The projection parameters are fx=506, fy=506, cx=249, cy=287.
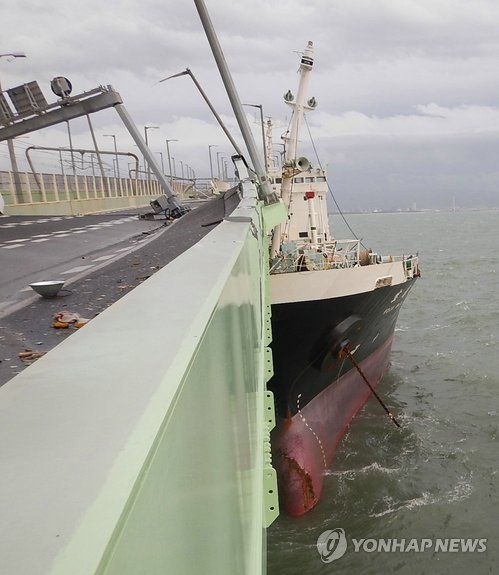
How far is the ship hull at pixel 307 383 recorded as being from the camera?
11.8 m

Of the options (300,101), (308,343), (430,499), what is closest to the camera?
(430,499)

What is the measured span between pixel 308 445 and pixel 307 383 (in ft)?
4.87

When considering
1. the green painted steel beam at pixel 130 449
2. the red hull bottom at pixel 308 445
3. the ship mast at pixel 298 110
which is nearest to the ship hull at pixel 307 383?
the red hull bottom at pixel 308 445

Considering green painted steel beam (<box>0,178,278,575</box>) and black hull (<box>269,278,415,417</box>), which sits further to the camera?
black hull (<box>269,278,415,417</box>)

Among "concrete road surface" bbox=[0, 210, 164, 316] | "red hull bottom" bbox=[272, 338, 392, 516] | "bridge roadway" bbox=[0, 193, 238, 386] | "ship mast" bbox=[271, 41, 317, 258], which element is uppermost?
"ship mast" bbox=[271, 41, 317, 258]

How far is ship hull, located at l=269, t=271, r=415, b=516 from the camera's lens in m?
11.8

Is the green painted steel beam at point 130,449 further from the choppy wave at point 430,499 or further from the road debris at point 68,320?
the choppy wave at point 430,499

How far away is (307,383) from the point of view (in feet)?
40.4

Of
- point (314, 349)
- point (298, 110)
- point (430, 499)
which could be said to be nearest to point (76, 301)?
point (314, 349)

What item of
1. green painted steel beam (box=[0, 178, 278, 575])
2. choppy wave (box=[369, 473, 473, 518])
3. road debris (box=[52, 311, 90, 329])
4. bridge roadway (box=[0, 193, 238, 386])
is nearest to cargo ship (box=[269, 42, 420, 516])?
choppy wave (box=[369, 473, 473, 518])

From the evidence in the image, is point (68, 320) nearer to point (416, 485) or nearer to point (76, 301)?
point (76, 301)

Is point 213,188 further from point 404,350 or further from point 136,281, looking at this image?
point 136,281

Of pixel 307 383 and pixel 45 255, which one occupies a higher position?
pixel 45 255

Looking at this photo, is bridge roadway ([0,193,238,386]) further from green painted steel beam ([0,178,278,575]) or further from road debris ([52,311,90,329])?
green painted steel beam ([0,178,278,575])
